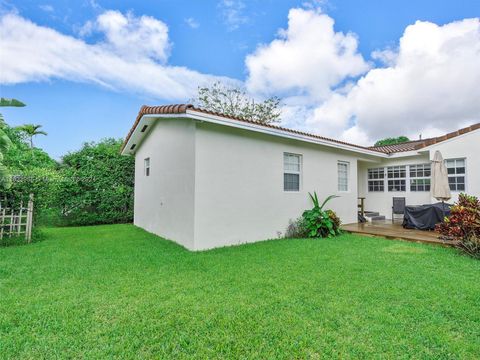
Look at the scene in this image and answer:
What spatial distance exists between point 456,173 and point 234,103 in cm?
1952

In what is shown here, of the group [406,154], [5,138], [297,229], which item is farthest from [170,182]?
[406,154]

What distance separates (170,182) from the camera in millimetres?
8516

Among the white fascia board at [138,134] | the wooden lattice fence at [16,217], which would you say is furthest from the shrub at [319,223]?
the wooden lattice fence at [16,217]

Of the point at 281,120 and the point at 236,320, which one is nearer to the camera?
the point at 236,320

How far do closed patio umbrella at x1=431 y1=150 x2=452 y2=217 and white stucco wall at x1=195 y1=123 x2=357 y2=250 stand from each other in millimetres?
3843

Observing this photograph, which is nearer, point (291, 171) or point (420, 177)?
point (291, 171)

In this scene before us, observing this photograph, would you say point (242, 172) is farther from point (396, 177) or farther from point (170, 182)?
point (396, 177)

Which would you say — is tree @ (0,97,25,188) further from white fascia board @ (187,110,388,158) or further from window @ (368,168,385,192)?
window @ (368,168,385,192)

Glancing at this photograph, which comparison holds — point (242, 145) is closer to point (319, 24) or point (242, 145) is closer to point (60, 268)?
point (60, 268)

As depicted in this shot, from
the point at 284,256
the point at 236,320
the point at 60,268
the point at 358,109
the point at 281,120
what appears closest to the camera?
the point at 236,320

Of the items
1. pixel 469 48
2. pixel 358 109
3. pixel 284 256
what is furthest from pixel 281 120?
pixel 284 256

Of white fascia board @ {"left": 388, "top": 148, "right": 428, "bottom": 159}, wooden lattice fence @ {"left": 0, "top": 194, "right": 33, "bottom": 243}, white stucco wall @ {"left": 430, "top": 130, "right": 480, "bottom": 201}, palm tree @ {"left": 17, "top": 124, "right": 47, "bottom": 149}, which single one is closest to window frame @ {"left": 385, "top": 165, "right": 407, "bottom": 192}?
white fascia board @ {"left": 388, "top": 148, "right": 428, "bottom": 159}

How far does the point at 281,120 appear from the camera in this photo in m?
26.8

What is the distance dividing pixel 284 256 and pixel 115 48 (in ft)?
38.4
